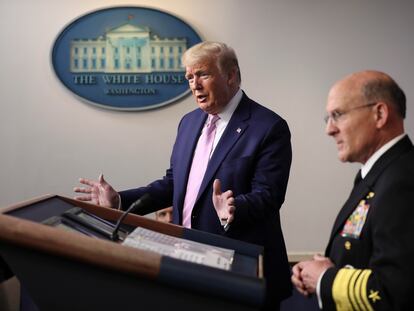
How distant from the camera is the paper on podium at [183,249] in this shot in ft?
3.22

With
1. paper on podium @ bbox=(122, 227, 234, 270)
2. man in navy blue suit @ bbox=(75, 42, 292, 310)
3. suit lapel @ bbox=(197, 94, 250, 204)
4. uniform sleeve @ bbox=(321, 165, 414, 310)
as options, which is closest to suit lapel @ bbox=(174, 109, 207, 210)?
man in navy blue suit @ bbox=(75, 42, 292, 310)

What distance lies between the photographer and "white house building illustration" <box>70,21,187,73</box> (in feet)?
10.8

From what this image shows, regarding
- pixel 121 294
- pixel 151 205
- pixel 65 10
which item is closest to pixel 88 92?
pixel 65 10

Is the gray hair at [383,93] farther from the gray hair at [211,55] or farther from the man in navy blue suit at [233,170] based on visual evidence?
the gray hair at [211,55]

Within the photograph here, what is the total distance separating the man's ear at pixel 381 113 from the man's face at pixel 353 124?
0.01m

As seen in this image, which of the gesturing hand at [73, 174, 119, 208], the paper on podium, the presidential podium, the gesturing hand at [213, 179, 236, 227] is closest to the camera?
the presidential podium

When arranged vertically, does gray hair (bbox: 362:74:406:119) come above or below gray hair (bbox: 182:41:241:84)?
Result: below

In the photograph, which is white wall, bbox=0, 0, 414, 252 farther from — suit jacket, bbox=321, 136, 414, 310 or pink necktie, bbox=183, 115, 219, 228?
suit jacket, bbox=321, 136, 414, 310

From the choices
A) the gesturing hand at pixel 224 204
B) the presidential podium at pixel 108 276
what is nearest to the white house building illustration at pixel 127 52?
the gesturing hand at pixel 224 204

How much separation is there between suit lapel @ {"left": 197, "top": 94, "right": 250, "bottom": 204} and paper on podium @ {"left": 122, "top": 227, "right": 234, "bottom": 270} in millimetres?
619

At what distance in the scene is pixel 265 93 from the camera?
3391mm

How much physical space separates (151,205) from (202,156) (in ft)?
1.02

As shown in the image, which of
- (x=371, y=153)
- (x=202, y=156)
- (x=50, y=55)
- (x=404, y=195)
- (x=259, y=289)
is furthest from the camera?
(x=50, y=55)

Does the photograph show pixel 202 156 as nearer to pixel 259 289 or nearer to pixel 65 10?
pixel 259 289
